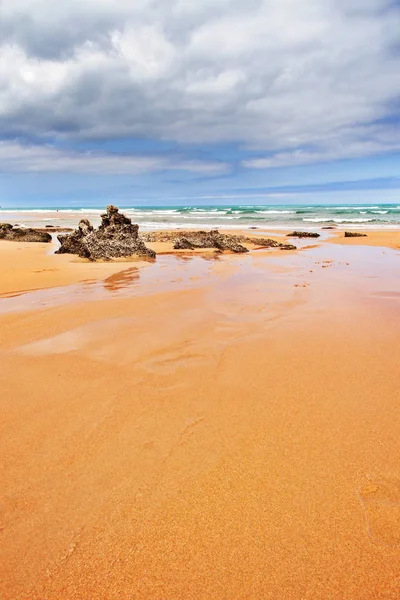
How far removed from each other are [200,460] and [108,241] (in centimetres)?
1175

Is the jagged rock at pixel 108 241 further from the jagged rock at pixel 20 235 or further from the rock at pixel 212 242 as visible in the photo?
the jagged rock at pixel 20 235

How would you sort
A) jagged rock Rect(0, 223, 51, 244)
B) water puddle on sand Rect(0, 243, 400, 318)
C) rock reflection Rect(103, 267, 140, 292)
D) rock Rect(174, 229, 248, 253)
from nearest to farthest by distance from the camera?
water puddle on sand Rect(0, 243, 400, 318), rock reflection Rect(103, 267, 140, 292), rock Rect(174, 229, 248, 253), jagged rock Rect(0, 223, 51, 244)

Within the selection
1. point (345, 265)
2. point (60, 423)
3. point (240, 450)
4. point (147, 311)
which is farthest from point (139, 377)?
point (345, 265)

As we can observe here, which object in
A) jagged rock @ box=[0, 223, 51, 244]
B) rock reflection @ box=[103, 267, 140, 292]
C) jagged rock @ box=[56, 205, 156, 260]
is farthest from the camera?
jagged rock @ box=[0, 223, 51, 244]

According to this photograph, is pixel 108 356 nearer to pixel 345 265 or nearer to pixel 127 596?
pixel 127 596

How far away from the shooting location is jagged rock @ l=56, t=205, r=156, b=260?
Result: 12.7m

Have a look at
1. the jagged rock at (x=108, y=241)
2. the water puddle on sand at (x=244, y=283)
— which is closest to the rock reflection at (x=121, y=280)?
the water puddle on sand at (x=244, y=283)

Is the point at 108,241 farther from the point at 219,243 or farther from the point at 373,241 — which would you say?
the point at 373,241

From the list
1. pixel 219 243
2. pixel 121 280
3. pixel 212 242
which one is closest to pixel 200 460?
pixel 121 280

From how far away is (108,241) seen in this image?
13.2 m

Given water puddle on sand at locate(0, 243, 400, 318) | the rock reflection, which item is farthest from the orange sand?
the rock reflection

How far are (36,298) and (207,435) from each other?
16.5ft

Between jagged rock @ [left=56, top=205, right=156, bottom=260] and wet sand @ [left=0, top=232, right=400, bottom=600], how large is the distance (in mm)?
8117

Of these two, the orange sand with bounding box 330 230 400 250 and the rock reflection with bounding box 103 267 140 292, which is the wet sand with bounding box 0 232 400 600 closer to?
the rock reflection with bounding box 103 267 140 292
